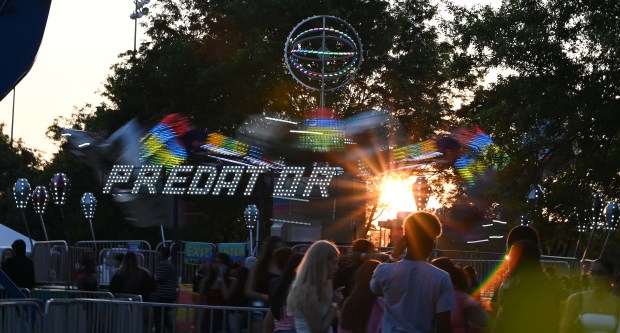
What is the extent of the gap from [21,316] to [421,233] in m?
6.19

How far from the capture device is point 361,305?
9656 millimetres

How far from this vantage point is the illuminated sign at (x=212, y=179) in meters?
31.6

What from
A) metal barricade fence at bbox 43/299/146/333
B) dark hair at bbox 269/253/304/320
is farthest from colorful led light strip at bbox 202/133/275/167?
dark hair at bbox 269/253/304/320

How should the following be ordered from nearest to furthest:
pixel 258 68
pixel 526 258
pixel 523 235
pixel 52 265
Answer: pixel 526 258
pixel 523 235
pixel 52 265
pixel 258 68

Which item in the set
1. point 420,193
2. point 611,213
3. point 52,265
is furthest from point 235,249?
point 420,193

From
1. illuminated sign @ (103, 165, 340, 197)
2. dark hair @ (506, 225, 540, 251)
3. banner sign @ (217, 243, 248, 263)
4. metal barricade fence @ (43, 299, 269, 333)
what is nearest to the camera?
dark hair @ (506, 225, 540, 251)

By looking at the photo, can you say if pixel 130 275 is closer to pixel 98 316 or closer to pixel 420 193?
pixel 98 316

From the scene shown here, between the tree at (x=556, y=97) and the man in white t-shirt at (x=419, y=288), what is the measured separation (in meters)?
19.2

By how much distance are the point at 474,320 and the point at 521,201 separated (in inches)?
807

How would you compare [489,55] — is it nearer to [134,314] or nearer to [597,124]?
[597,124]

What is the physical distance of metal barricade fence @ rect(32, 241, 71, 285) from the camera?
91.1 ft

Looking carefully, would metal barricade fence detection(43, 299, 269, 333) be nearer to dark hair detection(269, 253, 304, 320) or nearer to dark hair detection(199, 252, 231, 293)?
dark hair detection(199, 252, 231, 293)

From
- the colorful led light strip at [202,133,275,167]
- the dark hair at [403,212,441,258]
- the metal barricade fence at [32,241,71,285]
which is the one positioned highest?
the colorful led light strip at [202,133,275,167]

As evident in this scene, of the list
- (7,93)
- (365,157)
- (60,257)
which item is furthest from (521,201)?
(7,93)
